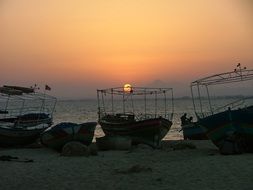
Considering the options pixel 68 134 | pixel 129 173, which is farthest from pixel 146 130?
pixel 129 173

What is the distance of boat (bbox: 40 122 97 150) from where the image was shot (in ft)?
64.4

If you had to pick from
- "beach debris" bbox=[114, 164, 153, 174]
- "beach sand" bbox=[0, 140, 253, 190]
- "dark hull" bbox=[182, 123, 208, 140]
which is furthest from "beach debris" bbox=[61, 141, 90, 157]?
"dark hull" bbox=[182, 123, 208, 140]

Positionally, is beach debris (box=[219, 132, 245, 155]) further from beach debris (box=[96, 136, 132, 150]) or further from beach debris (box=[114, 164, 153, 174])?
beach debris (box=[96, 136, 132, 150])

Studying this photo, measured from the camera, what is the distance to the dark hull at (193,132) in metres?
27.4

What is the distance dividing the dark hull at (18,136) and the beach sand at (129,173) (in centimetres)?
556

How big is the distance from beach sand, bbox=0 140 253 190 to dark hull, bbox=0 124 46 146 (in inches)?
219

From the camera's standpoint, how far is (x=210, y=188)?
10359mm

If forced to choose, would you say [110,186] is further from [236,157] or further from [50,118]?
[50,118]

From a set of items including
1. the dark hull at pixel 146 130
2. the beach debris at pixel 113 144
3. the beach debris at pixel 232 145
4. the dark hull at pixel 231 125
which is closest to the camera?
the beach debris at pixel 232 145

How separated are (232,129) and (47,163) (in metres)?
6.99

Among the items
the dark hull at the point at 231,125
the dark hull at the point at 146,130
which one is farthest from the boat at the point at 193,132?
the dark hull at the point at 231,125

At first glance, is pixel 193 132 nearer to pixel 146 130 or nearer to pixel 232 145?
pixel 146 130

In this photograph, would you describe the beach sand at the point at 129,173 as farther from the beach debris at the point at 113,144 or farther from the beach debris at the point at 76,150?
the beach debris at the point at 113,144

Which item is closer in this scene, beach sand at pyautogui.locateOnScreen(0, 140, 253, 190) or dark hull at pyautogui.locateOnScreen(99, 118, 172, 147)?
beach sand at pyautogui.locateOnScreen(0, 140, 253, 190)
